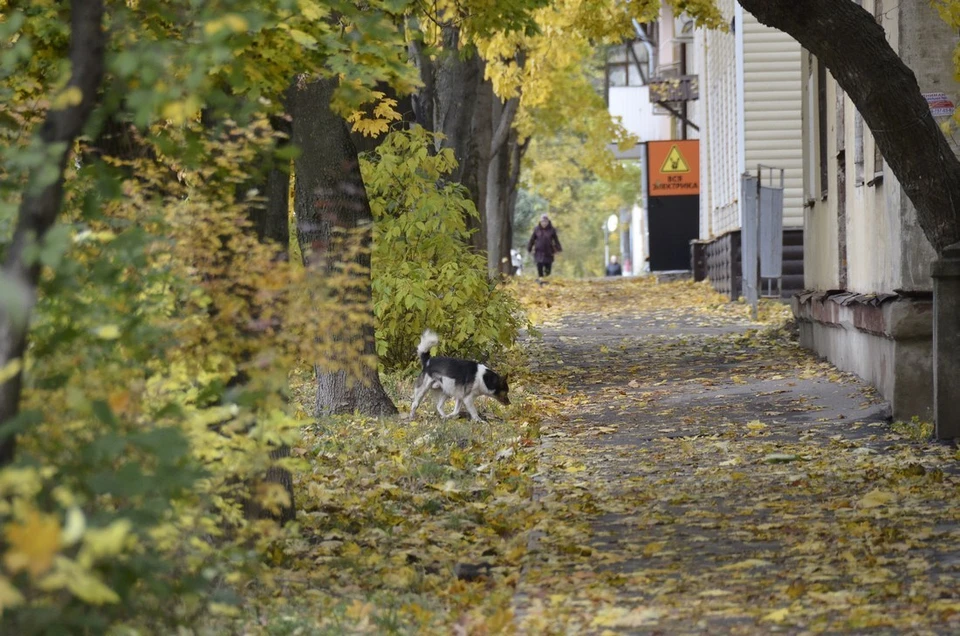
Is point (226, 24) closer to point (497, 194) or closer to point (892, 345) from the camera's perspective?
point (892, 345)

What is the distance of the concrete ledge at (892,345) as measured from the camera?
12.8 m

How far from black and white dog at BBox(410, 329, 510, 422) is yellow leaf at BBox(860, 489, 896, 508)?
509 centimetres

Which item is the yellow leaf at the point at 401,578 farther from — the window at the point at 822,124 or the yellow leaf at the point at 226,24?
the window at the point at 822,124

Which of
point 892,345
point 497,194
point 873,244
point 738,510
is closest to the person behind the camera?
point 738,510

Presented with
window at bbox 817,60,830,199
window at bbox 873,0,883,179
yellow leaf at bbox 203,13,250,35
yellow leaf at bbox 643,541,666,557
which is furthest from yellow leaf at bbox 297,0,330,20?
window at bbox 817,60,830,199

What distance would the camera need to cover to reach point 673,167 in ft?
144

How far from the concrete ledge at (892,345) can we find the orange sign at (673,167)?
27.4m

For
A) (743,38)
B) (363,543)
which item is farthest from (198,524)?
(743,38)

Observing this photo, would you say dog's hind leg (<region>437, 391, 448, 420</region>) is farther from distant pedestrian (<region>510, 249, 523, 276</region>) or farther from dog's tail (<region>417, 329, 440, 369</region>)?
distant pedestrian (<region>510, 249, 523, 276</region>)

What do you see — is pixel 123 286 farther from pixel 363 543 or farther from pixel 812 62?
pixel 812 62

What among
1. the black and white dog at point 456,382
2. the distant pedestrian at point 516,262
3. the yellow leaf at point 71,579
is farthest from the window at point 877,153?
the distant pedestrian at point 516,262

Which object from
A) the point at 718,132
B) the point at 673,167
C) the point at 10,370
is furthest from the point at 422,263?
the point at 673,167

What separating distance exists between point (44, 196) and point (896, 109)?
8448 millimetres

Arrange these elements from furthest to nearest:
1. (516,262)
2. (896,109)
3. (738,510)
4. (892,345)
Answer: (516,262), (892,345), (896,109), (738,510)
